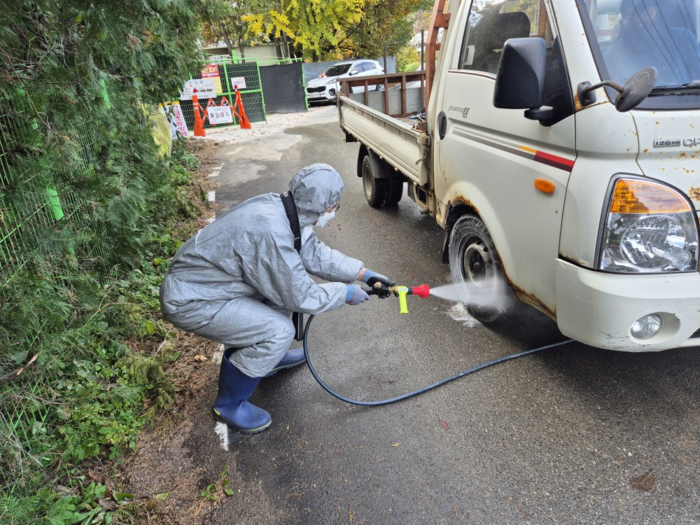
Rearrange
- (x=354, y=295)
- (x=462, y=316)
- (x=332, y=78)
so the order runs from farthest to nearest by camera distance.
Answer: (x=332, y=78)
(x=462, y=316)
(x=354, y=295)

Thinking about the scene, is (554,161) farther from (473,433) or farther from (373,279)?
(473,433)

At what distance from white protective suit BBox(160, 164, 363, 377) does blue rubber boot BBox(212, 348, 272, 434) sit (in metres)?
A: 0.08

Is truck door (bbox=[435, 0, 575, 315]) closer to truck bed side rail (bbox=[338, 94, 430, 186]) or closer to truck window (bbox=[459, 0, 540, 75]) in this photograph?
truck window (bbox=[459, 0, 540, 75])

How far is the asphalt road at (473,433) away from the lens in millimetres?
2182

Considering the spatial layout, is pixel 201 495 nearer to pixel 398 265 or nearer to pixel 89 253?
pixel 89 253

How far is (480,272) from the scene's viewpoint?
11.2 ft

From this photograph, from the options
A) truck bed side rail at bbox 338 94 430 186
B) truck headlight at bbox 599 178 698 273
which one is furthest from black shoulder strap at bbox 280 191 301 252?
truck bed side rail at bbox 338 94 430 186

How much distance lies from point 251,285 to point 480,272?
170 cm

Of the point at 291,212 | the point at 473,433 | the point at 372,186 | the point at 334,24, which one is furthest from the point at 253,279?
the point at 334,24

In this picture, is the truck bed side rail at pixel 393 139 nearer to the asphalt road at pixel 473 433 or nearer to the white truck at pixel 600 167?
the white truck at pixel 600 167

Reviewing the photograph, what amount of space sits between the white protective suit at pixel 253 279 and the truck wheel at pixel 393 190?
12.0ft

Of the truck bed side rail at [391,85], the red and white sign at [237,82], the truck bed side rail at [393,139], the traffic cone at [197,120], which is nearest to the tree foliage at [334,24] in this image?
the red and white sign at [237,82]

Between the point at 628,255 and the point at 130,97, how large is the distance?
15.7 feet

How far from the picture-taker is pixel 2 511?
6.37 feet
